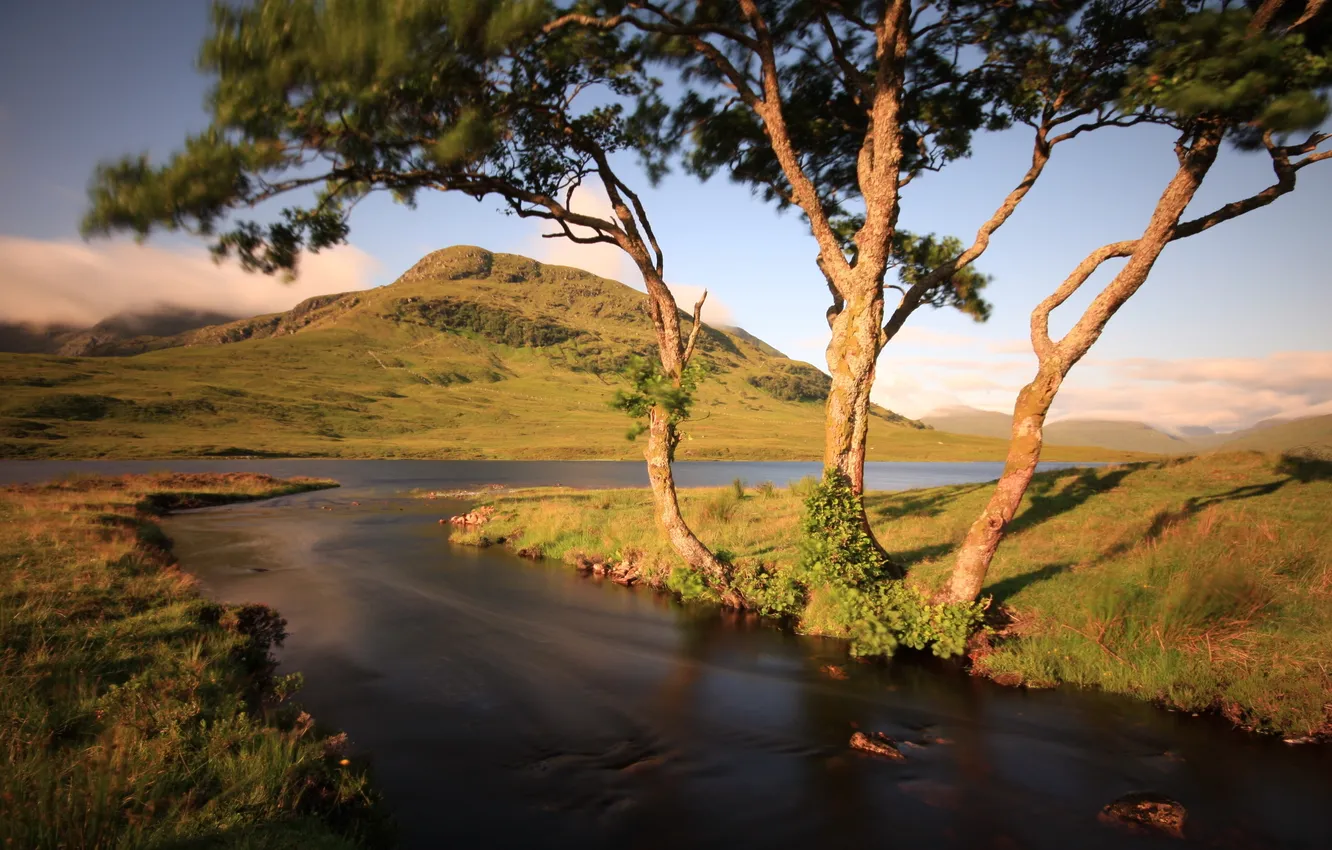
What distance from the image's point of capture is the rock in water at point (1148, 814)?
6.86 m

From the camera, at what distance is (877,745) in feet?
28.4

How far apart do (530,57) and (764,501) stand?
61.0ft

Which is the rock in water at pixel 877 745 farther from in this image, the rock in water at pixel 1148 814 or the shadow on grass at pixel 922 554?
the shadow on grass at pixel 922 554

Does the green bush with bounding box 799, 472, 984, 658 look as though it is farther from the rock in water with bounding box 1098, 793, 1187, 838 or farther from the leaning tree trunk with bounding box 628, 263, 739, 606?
the rock in water with bounding box 1098, 793, 1187, 838

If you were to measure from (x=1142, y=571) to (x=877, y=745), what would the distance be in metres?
7.20

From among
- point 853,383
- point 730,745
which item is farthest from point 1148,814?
point 853,383

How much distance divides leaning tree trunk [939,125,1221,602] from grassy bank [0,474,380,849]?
9.97 meters

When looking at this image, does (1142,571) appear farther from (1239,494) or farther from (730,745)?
(730,745)

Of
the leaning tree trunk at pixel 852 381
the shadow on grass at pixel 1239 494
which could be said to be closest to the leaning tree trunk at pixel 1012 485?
the leaning tree trunk at pixel 852 381

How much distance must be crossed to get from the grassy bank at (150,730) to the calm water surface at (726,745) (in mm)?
1184

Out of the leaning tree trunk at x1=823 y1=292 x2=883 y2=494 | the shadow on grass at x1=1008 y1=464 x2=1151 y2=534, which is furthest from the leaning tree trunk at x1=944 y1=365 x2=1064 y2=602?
the shadow on grass at x1=1008 y1=464 x2=1151 y2=534

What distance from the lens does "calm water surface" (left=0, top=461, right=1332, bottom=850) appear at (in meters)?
6.90

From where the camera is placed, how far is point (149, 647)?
29.5 feet

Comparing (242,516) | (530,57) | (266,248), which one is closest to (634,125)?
(530,57)
